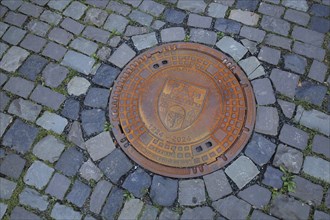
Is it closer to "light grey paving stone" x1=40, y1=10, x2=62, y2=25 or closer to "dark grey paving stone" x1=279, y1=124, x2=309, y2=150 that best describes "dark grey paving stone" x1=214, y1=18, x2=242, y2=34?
"dark grey paving stone" x1=279, y1=124, x2=309, y2=150

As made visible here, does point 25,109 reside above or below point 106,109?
below

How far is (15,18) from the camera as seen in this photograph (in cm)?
376

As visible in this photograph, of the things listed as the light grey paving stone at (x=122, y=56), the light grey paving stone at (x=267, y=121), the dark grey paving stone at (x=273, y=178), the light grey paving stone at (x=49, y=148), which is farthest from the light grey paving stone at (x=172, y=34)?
the dark grey paving stone at (x=273, y=178)

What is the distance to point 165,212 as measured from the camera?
9.01ft

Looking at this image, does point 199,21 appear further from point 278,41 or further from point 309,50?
point 309,50

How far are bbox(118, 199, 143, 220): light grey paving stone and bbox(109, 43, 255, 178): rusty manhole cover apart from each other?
308mm

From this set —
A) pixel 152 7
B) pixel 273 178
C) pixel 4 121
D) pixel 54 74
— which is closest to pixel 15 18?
pixel 54 74

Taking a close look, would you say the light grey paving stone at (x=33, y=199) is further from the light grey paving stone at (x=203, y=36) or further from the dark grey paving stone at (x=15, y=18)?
the light grey paving stone at (x=203, y=36)

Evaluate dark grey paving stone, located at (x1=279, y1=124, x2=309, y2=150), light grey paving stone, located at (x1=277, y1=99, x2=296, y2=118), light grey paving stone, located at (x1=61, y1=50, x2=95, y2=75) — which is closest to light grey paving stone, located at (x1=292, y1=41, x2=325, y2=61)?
light grey paving stone, located at (x1=277, y1=99, x2=296, y2=118)

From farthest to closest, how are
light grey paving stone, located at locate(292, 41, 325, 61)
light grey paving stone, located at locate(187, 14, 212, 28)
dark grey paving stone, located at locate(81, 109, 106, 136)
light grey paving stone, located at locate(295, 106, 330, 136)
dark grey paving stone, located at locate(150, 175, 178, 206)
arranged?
light grey paving stone, located at locate(187, 14, 212, 28) → light grey paving stone, located at locate(292, 41, 325, 61) → dark grey paving stone, located at locate(81, 109, 106, 136) → light grey paving stone, located at locate(295, 106, 330, 136) → dark grey paving stone, located at locate(150, 175, 178, 206)

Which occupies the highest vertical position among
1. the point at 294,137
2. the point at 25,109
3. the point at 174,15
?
the point at 174,15

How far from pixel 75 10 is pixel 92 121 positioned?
1.40m

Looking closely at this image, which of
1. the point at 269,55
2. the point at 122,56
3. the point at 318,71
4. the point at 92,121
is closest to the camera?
the point at 92,121

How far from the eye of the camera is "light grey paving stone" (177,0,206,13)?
12.1 ft
